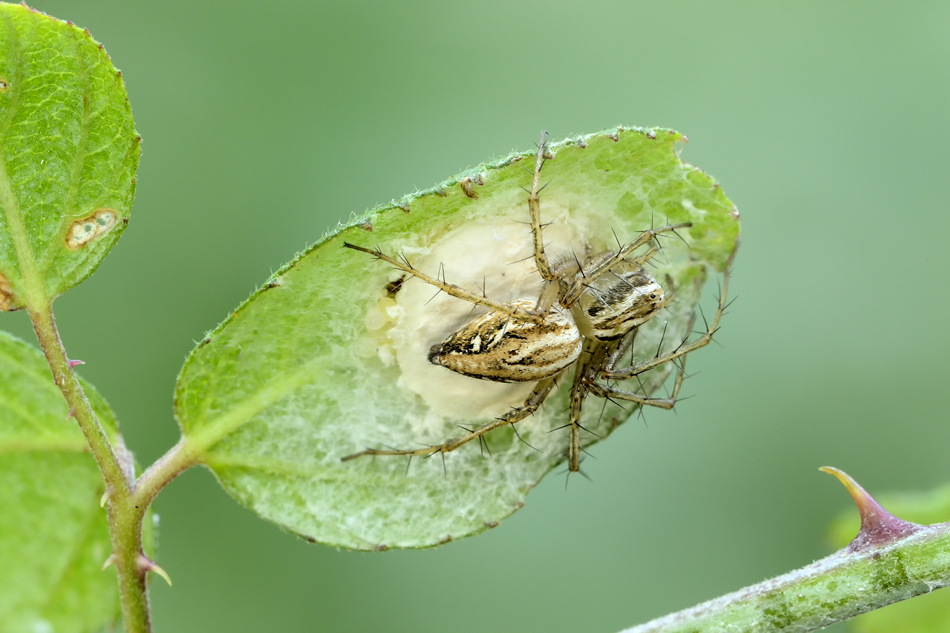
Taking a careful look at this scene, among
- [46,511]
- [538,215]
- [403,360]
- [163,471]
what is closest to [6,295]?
[163,471]

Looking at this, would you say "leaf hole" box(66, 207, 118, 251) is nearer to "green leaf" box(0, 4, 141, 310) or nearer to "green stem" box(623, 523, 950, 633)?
"green leaf" box(0, 4, 141, 310)

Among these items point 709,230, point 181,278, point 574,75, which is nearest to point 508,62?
point 574,75

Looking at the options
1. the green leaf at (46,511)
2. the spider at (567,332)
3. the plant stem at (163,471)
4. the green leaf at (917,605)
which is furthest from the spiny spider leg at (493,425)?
the green leaf at (917,605)

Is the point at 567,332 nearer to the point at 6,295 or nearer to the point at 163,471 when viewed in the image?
the point at 163,471

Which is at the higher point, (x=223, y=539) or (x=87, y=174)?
(x=87, y=174)

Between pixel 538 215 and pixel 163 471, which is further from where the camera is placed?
pixel 538 215

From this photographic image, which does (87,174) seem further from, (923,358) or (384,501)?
(923,358)
